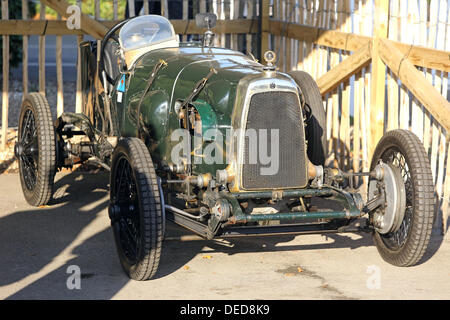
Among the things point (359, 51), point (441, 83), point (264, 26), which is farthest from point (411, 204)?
point (264, 26)

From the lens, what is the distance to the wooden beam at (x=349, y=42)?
6841mm

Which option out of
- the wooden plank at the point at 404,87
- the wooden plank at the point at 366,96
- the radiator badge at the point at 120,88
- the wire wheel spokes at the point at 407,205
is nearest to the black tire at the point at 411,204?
the wire wheel spokes at the point at 407,205

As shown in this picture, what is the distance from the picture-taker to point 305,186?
19.5ft

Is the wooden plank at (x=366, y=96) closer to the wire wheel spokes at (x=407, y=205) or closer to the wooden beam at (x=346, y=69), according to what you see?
the wooden beam at (x=346, y=69)

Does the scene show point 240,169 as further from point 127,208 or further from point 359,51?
point 359,51

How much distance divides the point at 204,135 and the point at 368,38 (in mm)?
2695

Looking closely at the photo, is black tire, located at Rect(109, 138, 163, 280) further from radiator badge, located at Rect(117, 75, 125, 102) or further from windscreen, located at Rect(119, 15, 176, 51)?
windscreen, located at Rect(119, 15, 176, 51)

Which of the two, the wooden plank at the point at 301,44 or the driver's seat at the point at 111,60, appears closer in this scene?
the driver's seat at the point at 111,60

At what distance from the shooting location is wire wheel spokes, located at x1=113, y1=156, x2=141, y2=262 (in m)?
5.89

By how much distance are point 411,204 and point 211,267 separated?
1.60m

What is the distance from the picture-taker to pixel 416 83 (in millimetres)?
7082

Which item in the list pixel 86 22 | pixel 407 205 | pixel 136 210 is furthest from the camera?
pixel 86 22

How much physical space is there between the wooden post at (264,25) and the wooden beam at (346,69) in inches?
92.4
